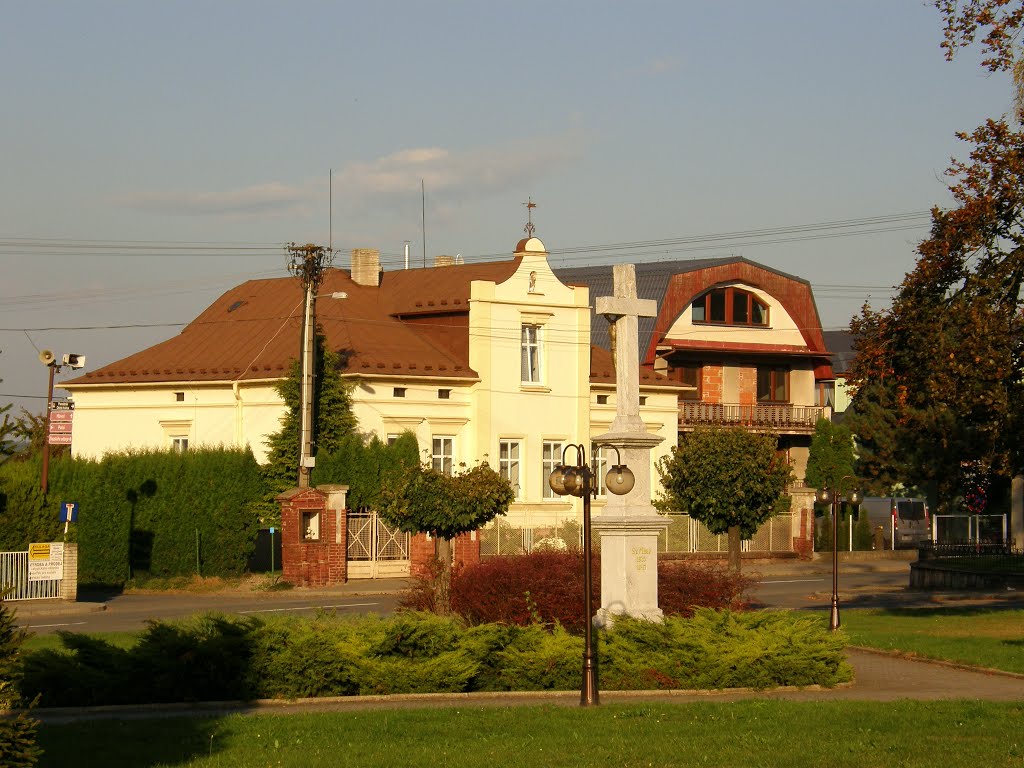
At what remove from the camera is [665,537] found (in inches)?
1805

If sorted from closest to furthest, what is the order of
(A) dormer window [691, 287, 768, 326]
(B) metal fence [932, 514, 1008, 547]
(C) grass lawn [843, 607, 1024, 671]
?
(C) grass lawn [843, 607, 1024, 671], (B) metal fence [932, 514, 1008, 547], (A) dormer window [691, 287, 768, 326]

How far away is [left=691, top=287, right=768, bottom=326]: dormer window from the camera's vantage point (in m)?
59.8

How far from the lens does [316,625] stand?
16844 millimetres

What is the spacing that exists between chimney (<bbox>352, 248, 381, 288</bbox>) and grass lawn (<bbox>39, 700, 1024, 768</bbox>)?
1471 inches

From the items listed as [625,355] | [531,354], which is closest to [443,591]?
[625,355]

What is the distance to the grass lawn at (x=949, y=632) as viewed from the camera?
2008cm

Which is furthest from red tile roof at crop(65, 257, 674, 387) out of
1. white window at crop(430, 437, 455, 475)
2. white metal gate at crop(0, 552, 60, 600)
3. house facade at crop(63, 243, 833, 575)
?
white metal gate at crop(0, 552, 60, 600)

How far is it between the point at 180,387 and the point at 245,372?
2756 millimetres

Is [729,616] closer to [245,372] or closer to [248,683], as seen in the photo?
[248,683]

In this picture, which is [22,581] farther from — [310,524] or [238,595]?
[310,524]

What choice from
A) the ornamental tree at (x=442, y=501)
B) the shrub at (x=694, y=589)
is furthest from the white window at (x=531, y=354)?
the shrub at (x=694, y=589)

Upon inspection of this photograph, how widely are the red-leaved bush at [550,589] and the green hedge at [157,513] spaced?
17583 millimetres

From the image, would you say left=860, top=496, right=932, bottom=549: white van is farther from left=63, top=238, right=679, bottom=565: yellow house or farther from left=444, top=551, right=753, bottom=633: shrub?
left=444, top=551, right=753, bottom=633: shrub

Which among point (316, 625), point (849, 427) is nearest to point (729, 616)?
point (316, 625)
